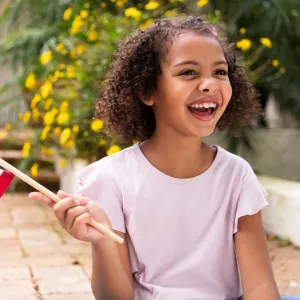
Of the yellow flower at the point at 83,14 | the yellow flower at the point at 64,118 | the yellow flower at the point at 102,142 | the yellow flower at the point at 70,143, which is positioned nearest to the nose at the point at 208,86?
the yellow flower at the point at 102,142

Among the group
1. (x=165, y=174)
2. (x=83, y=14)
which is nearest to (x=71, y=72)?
(x=83, y=14)

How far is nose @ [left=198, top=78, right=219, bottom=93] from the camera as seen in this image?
1.38m

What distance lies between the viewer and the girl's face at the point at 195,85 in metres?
1.41

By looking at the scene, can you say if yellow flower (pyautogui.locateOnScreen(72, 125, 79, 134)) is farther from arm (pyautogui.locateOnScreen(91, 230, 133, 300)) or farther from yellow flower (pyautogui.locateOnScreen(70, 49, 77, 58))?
arm (pyautogui.locateOnScreen(91, 230, 133, 300))

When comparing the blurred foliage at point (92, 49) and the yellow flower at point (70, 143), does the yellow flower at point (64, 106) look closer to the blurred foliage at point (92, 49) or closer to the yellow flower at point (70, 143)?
the blurred foliage at point (92, 49)

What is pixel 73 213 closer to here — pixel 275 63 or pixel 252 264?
pixel 252 264

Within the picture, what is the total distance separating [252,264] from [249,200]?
153 mm

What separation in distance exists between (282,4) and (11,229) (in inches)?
81.0

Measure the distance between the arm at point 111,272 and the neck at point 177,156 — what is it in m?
Result: 0.21

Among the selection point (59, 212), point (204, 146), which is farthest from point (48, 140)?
point (59, 212)

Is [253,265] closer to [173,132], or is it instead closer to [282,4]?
[173,132]

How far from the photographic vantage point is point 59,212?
3.87 ft

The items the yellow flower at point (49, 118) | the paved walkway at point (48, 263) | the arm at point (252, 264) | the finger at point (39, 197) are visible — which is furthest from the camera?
the yellow flower at point (49, 118)

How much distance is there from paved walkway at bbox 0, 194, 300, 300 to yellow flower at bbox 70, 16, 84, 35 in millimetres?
1136
